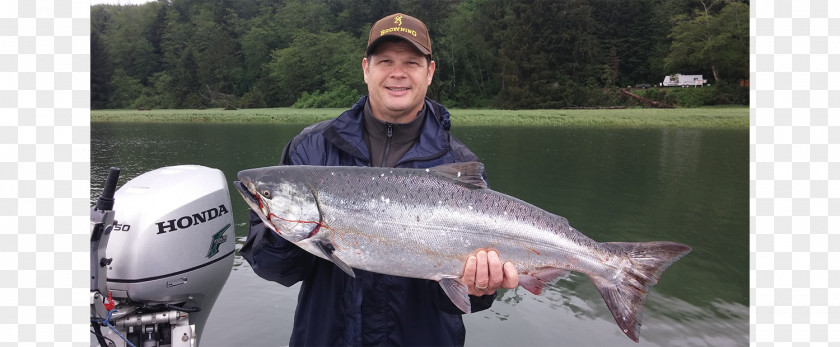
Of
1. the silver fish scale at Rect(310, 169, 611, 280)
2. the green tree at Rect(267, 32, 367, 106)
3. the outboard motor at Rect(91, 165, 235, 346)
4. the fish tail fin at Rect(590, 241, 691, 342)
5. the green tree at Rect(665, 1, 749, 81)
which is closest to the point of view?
the silver fish scale at Rect(310, 169, 611, 280)

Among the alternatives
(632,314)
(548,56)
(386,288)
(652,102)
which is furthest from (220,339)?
(548,56)

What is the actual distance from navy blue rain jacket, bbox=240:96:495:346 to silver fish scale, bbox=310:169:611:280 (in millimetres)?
237

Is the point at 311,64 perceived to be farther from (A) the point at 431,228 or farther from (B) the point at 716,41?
(A) the point at 431,228

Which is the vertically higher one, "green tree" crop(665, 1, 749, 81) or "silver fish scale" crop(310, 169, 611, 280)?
"green tree" crop(665, 1, 749, 81)

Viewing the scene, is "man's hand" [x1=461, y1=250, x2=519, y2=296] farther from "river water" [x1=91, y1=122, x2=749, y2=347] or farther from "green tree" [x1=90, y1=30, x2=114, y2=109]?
"green tree" [x1=90, y1=30, x2=114, y2=109]

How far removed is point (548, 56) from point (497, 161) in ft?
144

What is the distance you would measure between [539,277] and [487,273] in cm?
33

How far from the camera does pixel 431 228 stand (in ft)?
9.10

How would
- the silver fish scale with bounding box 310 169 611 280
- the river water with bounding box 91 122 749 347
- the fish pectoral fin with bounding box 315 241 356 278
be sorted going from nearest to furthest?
the fish pectoral fin with bounding box 315 241 356 278, the silver fish scale with bounding box 310 169 611 280, the river water with bounding box 91 122 749 347

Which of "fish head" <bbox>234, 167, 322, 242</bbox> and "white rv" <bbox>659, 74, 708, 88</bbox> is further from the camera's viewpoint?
"white rv" <bbox>659, 74, 708, 88</bbox>

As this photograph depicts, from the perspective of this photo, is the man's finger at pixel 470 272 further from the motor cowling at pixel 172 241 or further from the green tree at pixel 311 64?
the green tree at pixel 311 64

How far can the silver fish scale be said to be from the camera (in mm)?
2719

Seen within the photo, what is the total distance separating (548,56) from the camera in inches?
2339

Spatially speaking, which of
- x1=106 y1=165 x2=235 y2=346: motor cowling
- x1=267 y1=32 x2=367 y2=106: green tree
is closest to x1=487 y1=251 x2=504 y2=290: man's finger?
x1=106 y1=165 x2=235 y2=346: motor cowling
